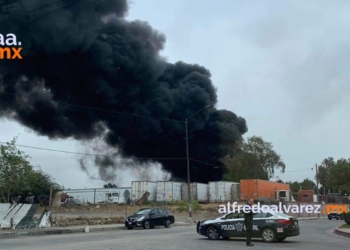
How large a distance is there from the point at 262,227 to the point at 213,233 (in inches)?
75.7

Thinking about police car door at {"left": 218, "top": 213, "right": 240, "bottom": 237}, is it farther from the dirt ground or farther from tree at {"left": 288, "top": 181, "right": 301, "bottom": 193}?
tree at {"left": 288, "top": 181, "right": 301, "bottom": 193}

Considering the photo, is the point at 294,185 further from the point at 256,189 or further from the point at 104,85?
the point at 256,189

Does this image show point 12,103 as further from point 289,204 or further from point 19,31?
point 289,204

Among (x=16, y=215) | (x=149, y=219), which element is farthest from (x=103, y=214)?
(x=16, y=215)

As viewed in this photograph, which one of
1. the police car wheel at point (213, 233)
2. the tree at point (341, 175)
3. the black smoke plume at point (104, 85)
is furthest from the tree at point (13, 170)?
the tree at point (341, 175)

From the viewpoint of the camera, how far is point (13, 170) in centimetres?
2584

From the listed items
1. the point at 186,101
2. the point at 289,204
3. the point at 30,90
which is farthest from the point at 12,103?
the point at 289,204

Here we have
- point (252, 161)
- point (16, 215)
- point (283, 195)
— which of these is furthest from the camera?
point (252, 161)

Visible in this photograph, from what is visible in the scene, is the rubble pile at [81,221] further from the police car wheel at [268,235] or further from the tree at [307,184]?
the tree at [307,184]

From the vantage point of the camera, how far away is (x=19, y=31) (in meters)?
50.3

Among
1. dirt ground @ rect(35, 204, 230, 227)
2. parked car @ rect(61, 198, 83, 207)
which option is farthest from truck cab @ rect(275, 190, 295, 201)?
parked car @ rect(61, 198, 83, 207)

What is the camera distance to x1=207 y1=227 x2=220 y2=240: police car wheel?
56.0 feet

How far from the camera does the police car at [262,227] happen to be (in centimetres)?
1597

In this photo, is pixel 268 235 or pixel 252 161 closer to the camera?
pixel 268 235
